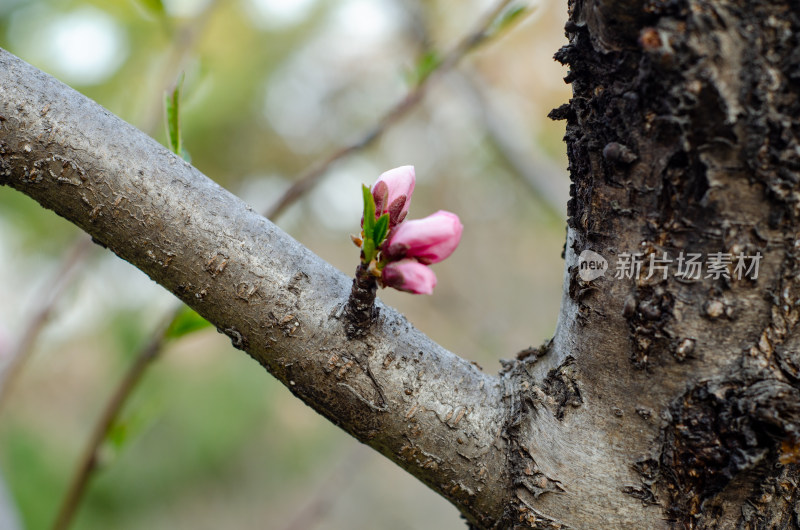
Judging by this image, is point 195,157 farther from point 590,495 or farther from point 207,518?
point 590,495

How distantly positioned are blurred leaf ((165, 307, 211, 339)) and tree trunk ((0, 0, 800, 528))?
0.73 ft

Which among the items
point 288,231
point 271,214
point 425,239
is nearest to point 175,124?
point 271,214

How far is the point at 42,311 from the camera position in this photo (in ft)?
3.06

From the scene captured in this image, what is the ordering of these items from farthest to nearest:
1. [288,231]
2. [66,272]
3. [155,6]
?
[288,231] → [66,272] → [155,6]

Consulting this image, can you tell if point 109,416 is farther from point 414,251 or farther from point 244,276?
point 414,251

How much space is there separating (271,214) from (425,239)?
0.38 metres

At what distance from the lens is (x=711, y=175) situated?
450mm

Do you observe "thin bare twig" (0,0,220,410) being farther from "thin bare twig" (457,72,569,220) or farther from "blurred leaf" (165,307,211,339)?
"thin bare twig" (457,72,569,220)

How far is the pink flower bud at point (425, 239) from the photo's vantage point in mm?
493

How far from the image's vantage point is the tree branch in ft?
1.61

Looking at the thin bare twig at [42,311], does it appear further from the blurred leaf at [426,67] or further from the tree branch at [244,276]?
the blurred leaf at [426,67]

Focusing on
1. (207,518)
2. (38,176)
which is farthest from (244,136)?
(38,176)

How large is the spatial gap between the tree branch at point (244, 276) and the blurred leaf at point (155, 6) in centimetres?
39

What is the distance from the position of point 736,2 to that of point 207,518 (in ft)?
18.3
